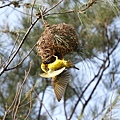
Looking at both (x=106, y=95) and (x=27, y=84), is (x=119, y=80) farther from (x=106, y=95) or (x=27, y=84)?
(x=27, y=84)

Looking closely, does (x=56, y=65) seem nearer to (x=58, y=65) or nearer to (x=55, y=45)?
(x=58, y=65)

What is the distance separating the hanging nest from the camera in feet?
4.10

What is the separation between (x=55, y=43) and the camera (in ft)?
4.13

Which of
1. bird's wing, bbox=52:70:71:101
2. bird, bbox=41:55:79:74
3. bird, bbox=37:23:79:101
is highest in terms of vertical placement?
bird, bbox=37:23:79:101

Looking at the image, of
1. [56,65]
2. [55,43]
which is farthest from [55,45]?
[56,65]

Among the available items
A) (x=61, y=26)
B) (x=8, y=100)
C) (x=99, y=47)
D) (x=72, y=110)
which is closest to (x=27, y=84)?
(x=8, y=100)

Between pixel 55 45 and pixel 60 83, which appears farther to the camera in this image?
pixel 55 45

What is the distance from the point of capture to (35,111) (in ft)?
9.39

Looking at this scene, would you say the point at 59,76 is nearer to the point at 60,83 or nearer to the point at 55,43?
the point at 60,83

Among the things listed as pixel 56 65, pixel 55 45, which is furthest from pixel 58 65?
pixel 55 45

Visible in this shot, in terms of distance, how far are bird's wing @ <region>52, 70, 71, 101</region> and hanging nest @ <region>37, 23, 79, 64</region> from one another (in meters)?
0.09

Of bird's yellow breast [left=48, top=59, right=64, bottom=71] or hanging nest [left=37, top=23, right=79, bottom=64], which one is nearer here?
bird's yellow breast [left=48, top=59, right=64, bottom=71]

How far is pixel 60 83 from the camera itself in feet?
3.76

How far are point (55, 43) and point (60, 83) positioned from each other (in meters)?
0.15
